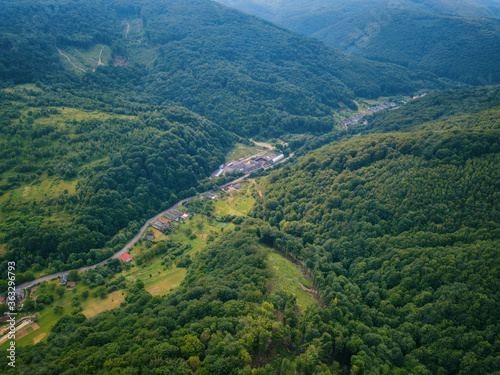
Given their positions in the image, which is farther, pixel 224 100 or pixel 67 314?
pixel 224 100

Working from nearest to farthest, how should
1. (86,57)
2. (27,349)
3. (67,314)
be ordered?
(27,349), (67,314), (86,57)

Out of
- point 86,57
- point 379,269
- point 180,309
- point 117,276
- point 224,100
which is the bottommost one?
point 117,276

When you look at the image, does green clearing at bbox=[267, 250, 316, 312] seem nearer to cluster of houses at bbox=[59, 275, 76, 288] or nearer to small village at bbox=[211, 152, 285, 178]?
cluster of houses at bbox=[59, 275, 76, 288]

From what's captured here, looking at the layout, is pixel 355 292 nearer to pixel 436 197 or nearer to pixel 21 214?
pixel 436 197

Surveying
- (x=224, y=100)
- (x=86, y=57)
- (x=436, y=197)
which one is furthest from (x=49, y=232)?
(x=86, y=57)

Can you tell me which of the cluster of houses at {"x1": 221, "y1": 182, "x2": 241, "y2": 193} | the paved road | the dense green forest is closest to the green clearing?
the paved road

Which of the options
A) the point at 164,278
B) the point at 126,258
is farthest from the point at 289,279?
the point at 126,258
